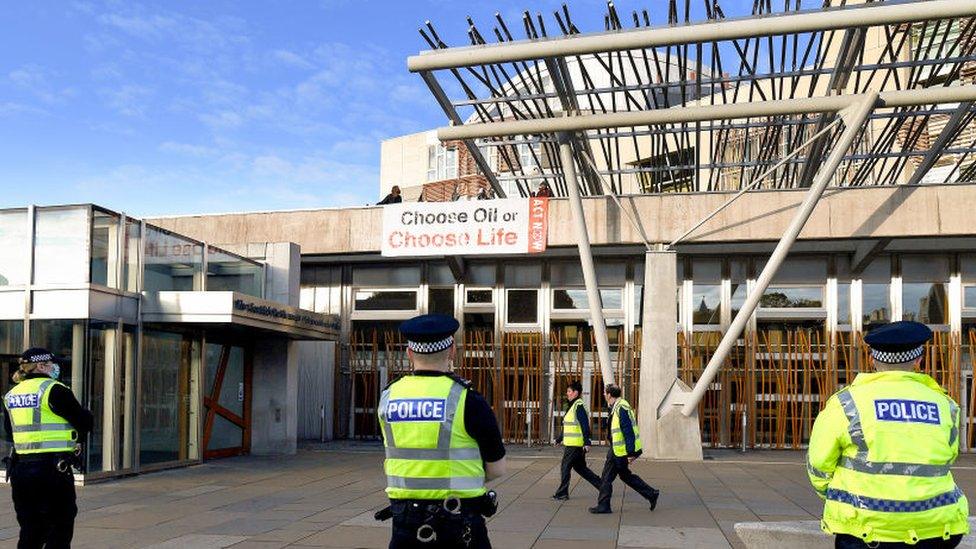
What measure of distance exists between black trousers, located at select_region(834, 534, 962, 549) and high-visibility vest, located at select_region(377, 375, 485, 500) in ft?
5.26

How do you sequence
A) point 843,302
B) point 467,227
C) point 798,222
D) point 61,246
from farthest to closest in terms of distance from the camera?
1. point 843,302
2. point 467,227
3. point 798,222
4. point 61,246

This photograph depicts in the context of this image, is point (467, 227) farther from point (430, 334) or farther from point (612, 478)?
point (430, 334)

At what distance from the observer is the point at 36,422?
7105mm

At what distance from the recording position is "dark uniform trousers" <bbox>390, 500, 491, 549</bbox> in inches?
177

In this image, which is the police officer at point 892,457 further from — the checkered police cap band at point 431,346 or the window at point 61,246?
the window at point 61,246

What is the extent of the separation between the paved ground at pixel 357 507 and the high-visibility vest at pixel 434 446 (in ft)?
16.3

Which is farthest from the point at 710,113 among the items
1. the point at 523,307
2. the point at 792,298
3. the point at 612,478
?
the point at 523,307

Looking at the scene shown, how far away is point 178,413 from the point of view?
1683 centimetres

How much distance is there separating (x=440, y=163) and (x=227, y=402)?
111ft

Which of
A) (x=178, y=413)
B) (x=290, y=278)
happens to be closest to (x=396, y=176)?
(x=290, y=278)

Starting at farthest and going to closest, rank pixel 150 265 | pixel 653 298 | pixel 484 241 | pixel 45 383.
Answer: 1. pixel 484 241
2. pixel 653 298
3. pixel 150 265
4. pixel 45 383

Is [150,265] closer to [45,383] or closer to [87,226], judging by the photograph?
[87,226]

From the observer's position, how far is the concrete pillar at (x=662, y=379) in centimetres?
1902

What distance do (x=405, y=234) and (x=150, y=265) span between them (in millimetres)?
6745
